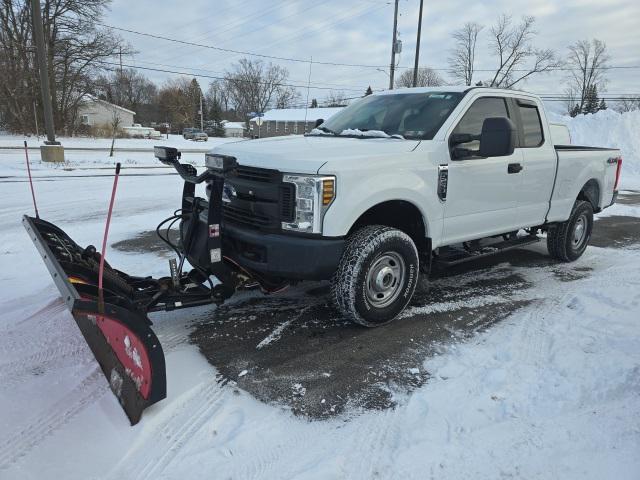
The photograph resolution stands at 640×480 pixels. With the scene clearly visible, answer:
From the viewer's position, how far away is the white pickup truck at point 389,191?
3.54 meters

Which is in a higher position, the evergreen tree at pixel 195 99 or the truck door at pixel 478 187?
the evergreen tree at pixel 195 99

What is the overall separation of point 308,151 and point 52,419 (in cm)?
245

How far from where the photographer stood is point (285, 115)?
230 feet

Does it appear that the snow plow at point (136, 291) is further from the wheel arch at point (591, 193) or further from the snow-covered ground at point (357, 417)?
the wheel arch at point (591, 193)

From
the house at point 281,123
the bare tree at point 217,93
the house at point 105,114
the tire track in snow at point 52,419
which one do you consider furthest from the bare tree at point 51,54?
the bare tree at point 217,93

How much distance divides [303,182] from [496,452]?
2094 millimetres

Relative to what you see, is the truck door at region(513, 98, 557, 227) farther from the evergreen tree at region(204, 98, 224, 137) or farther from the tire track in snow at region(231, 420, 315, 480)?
the evergreen tree at region(204, 98, 224, 137)

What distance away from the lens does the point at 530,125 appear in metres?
5.38

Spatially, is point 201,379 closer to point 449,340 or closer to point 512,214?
point 449,340

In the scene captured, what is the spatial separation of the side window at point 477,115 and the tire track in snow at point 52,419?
343 centimetres

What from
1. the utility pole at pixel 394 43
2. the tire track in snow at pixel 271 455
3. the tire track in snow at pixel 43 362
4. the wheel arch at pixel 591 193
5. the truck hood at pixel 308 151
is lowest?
the tire track in snow at pixel 271 455

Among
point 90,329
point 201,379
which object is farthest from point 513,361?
point 90,329

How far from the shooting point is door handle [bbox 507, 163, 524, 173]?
4.88m

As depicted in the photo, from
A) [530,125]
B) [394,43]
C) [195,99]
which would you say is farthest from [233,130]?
[530,125]
